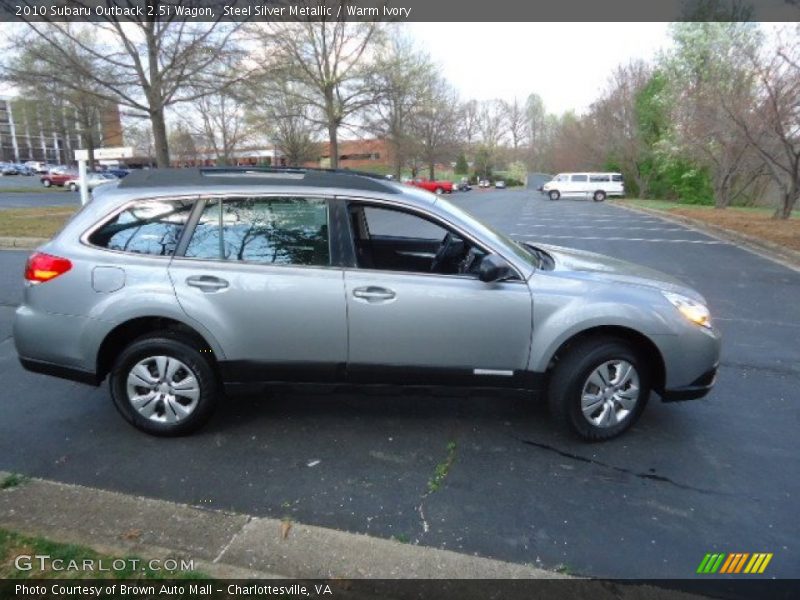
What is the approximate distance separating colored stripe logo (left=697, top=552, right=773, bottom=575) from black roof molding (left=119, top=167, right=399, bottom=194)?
261cm

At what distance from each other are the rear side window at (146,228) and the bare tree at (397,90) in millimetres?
24366

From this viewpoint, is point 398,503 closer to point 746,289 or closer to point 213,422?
point 213,422

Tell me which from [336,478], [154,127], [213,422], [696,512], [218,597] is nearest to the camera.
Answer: [218,597]

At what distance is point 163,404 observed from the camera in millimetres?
3375

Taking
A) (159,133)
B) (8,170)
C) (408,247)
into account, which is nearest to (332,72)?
(159,133)

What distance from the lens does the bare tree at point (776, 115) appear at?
14.0 m

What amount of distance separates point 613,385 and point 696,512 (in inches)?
33.0

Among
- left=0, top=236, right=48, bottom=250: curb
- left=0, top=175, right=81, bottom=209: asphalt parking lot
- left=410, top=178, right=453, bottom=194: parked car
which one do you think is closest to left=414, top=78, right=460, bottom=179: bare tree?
A: left=410, top=178, right=453, bottom=194: parked car

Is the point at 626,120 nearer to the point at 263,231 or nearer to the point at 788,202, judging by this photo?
the point at 788,202

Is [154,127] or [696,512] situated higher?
[154,127]

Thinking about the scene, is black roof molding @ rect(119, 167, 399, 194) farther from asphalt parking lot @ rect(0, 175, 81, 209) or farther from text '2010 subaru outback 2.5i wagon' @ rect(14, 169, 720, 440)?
asphalt parking lot @ rect(0, 175, 81, 209)

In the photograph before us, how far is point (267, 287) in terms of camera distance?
3.23 metres


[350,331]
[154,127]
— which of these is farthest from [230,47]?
[350,331]

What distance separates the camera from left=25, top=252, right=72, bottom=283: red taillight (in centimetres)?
331
